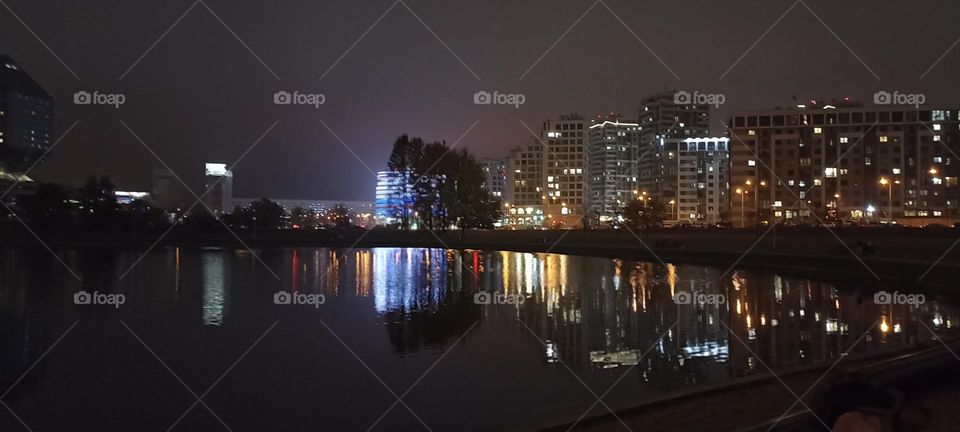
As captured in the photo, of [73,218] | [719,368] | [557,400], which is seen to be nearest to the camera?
[557,400]

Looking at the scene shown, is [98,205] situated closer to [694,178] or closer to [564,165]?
[564,165]

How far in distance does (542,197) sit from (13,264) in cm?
15251

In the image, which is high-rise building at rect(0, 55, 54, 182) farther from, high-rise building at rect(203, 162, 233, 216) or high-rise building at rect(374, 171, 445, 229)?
high-rise building at rect(203, 162, 233, 216)

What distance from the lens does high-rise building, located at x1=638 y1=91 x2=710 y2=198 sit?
178 metres

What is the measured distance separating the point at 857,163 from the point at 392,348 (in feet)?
435

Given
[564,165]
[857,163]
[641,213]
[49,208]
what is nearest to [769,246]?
[641,213]

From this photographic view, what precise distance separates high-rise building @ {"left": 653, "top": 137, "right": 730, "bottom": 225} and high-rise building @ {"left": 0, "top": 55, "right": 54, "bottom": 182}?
120 meters

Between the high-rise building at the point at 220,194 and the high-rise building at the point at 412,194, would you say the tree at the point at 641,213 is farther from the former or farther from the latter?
the high-rise building at the point at 220,194

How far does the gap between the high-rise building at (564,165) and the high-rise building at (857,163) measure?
49.4 m

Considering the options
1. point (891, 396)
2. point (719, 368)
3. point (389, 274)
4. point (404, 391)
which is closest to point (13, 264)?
point (389, 274)

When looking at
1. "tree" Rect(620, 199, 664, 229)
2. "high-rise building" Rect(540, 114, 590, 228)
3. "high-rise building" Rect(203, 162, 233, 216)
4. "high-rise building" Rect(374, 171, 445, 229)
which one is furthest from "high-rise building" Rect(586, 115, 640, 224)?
"high-rise building" Rect(374, 171, 445, 229)

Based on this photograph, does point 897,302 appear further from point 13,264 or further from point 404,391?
point 13,264

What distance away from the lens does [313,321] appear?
15.2 m

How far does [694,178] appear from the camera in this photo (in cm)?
16725
